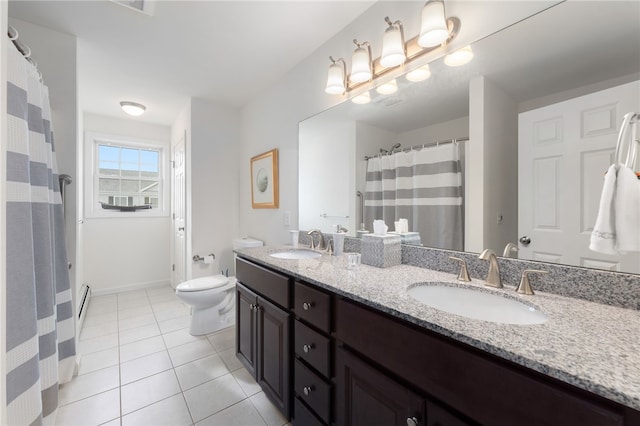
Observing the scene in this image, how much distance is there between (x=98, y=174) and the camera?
136 inches

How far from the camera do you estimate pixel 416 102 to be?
1391 mm

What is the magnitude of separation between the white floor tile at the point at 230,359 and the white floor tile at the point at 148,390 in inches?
13.1

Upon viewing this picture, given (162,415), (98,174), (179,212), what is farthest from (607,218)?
(98,174)

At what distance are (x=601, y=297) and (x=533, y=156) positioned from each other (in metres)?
0.52

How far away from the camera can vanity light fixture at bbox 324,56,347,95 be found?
1704 millimetres

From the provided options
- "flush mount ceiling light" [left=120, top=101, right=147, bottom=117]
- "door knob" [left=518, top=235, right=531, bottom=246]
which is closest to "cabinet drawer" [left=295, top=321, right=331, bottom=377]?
"door knob" [left=518, top=235, right=531, bottom=246]

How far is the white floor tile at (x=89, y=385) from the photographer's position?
1.59 meters

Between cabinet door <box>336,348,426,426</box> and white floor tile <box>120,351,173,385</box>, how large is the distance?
59.7 inches

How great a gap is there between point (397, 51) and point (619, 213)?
43.7 inches

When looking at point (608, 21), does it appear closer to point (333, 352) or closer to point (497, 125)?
point (497, 125)

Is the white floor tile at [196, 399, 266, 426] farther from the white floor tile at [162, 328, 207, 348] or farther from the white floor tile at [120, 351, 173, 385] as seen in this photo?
the white floor tile at [162, 328, 207, 348]

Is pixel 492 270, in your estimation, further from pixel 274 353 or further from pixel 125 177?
pixel 125 177

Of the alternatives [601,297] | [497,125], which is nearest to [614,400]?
[601,297]

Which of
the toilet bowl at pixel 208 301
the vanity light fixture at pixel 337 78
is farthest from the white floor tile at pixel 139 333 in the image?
the vanity light fixture at pixel 337 78
